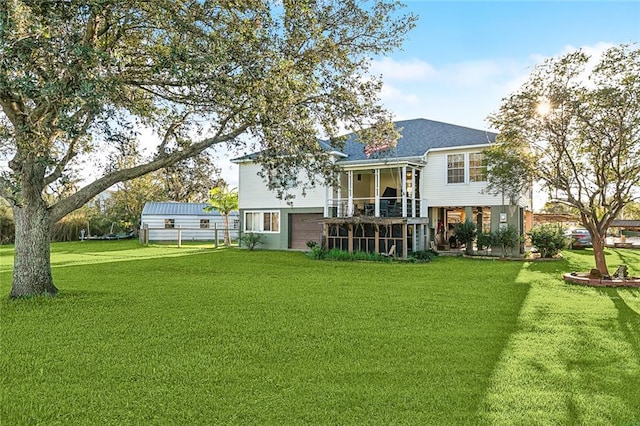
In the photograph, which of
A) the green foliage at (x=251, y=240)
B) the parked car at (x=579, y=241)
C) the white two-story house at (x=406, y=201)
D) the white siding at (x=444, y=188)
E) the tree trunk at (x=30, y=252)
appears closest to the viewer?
the tree trunk at (x=30, y=252)

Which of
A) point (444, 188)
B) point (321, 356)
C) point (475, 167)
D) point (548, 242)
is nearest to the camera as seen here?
point (321, 356)

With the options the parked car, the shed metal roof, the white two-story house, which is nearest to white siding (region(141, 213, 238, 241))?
the shed metal roof

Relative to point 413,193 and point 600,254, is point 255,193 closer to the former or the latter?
point 413,193

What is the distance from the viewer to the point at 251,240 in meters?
24.7

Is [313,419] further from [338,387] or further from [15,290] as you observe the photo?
[15,290]

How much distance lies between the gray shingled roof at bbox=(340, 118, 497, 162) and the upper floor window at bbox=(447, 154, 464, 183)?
21.5 inches

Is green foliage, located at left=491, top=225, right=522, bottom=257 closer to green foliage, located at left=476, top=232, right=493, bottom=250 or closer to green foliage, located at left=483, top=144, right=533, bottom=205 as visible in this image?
green foliage, located at left=476, top=232, right=493, bottom=250

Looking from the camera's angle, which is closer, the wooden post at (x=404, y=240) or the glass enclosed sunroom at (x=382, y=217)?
the wooden post at (x=404, y=240)

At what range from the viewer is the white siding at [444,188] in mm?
20625

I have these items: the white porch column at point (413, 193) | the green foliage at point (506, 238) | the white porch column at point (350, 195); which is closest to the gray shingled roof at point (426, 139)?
the white porch column at point (413, 193)

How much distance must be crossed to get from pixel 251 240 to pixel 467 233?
442 inches

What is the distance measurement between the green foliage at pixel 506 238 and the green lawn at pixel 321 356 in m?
8.48

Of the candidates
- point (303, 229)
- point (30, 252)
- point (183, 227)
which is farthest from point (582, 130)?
point (183, 227)

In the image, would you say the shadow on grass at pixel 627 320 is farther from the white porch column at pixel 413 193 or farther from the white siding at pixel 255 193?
the white siding at pixel 255 193
